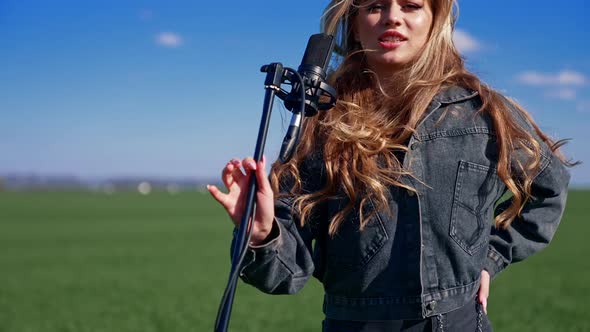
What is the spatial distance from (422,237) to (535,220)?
1.88 feet

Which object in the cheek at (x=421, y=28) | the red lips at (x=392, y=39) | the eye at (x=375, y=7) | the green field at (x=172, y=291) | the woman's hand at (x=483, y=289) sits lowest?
the green field at (x=172, y=291)

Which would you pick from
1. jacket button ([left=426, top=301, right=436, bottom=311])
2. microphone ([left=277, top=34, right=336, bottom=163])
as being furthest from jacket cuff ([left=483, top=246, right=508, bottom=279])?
microphone ([left=277, top=34, right=336, bottom=163])

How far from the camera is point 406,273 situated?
2.16 metres

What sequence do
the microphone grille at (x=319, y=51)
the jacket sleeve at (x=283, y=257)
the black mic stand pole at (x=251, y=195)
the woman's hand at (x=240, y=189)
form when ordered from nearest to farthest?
the black mic stand pole at (x=251, y=195) → the woman's hand at (x=240, y=189) → the microphone grille at (x=319, y=51) → the jacket sleeve at (x=283, y=257)

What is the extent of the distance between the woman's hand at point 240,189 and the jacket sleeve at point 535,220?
0.94 m

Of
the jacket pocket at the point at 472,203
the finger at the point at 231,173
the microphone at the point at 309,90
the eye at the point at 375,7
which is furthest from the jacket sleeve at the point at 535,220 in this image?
the finger at the point at 231,173

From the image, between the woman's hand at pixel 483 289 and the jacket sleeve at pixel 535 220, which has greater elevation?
the jacket sleeve at pixel 535 220

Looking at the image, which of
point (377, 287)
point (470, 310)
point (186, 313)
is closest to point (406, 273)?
point (377, 287)

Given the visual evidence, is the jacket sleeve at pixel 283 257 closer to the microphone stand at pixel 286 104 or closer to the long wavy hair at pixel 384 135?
the long wavy hair at pixel 384 135

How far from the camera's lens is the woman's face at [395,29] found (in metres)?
2.41

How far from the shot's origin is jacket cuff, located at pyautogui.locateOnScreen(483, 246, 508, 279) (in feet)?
7.80

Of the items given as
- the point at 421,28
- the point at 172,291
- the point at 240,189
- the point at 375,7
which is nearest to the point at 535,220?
the point at 421,28

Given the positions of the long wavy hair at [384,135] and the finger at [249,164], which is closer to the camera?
the finger at [249,164]

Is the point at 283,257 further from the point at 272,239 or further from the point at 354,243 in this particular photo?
the point at 354,243
